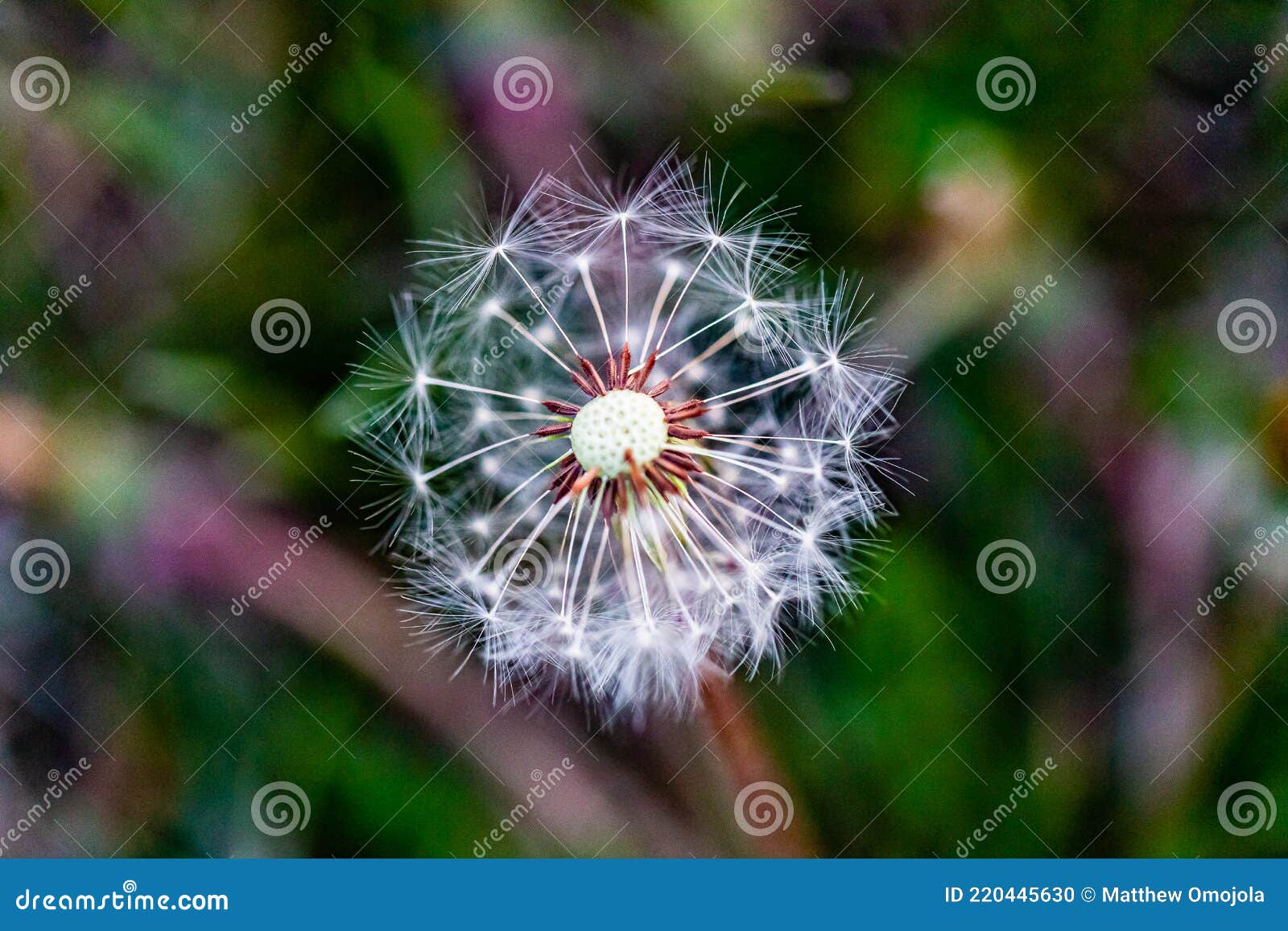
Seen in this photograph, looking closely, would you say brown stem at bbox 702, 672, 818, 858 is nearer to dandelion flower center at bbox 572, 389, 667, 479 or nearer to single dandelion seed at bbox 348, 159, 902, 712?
single dandelion seed at bbox 348, 159, 902, 712

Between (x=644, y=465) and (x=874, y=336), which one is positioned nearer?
(x=644, y=465)

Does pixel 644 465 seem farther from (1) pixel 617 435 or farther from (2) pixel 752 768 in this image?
(2) pixel 752 768

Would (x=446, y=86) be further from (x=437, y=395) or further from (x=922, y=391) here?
(x=922, y=391)

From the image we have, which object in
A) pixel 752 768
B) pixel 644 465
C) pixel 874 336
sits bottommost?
pixel 752 768

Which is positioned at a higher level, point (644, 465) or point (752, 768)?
point (644, 465)

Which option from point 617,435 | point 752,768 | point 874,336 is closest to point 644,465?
point 617,435

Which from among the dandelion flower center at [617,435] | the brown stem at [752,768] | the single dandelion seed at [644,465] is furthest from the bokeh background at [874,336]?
the dandelion flower center at [617,435]

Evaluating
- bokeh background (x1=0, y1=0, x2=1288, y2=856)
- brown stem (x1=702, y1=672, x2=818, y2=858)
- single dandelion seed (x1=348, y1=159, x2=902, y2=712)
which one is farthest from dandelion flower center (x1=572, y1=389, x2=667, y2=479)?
bokeh background (x1=0, y1=0, x2=1288, y2=856)
